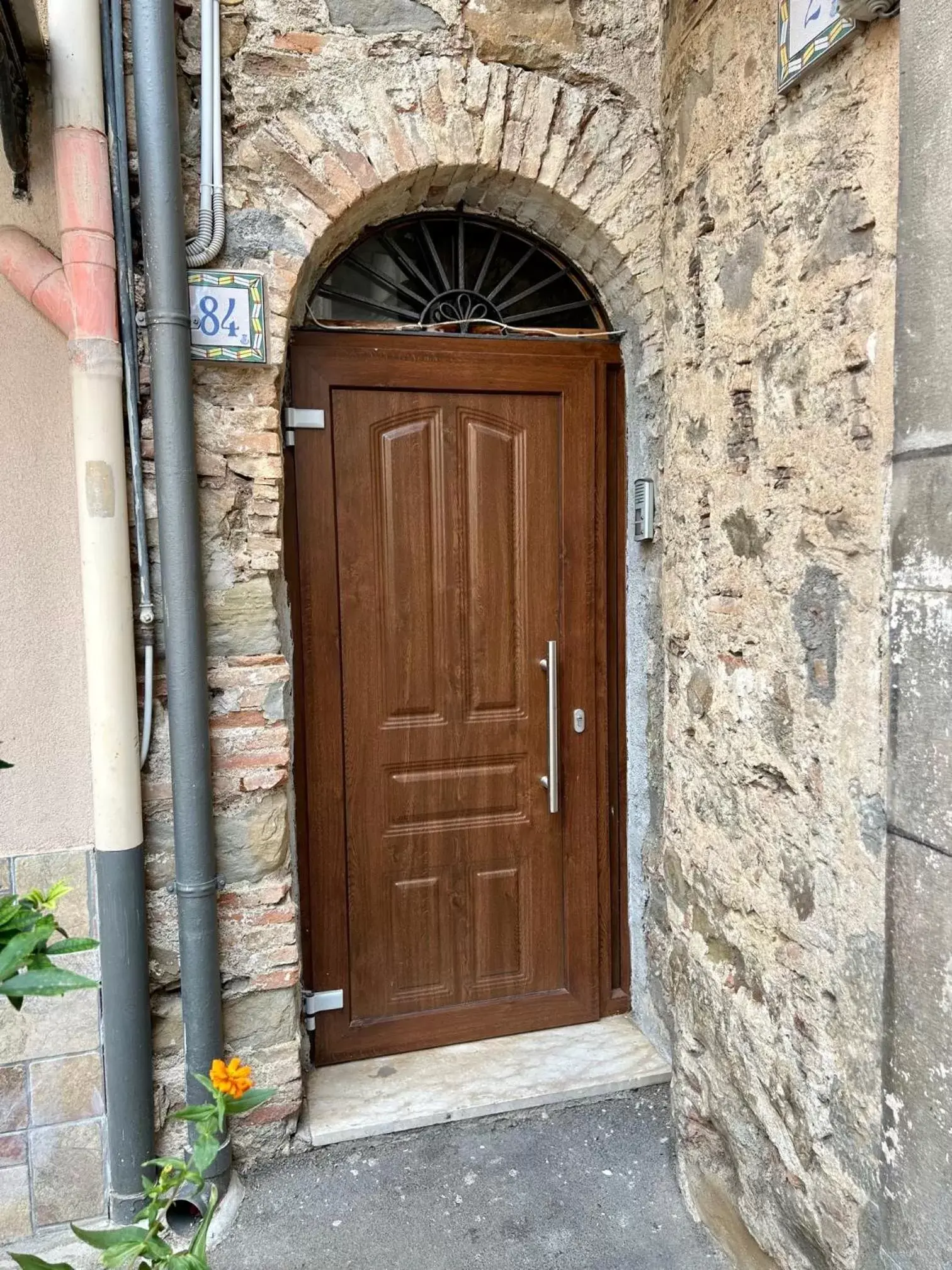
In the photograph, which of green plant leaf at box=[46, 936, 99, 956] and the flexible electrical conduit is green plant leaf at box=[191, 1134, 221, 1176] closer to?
green plant leaf at box=[46, 936, 99, 956]

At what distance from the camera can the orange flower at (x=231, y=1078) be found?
125 centimetres

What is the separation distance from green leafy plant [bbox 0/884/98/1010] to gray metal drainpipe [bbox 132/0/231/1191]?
1.07 meters

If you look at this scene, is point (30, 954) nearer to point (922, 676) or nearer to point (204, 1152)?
point (204, 1152)

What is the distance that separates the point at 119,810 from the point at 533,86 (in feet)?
7.46

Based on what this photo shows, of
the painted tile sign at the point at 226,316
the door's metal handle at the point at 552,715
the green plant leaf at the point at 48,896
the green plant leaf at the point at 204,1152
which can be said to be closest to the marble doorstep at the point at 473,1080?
the door's metal handle at the point at 552,715

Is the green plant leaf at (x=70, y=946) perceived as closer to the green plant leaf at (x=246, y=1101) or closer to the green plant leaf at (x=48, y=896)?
the green plant leaf at (x=48, y=896)

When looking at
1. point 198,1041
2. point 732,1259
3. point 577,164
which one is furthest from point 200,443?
point 732,1259

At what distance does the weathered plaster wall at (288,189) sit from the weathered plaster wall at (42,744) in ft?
0.62

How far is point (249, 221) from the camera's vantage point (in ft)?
7.03

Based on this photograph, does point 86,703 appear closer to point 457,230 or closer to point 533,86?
point 457,230

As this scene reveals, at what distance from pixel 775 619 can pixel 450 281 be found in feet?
5.04

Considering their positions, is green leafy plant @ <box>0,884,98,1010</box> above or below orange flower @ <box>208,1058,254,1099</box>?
above

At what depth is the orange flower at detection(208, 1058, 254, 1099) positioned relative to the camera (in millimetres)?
1250

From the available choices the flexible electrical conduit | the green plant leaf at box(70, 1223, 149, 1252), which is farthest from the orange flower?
the flexible electrical conduit
